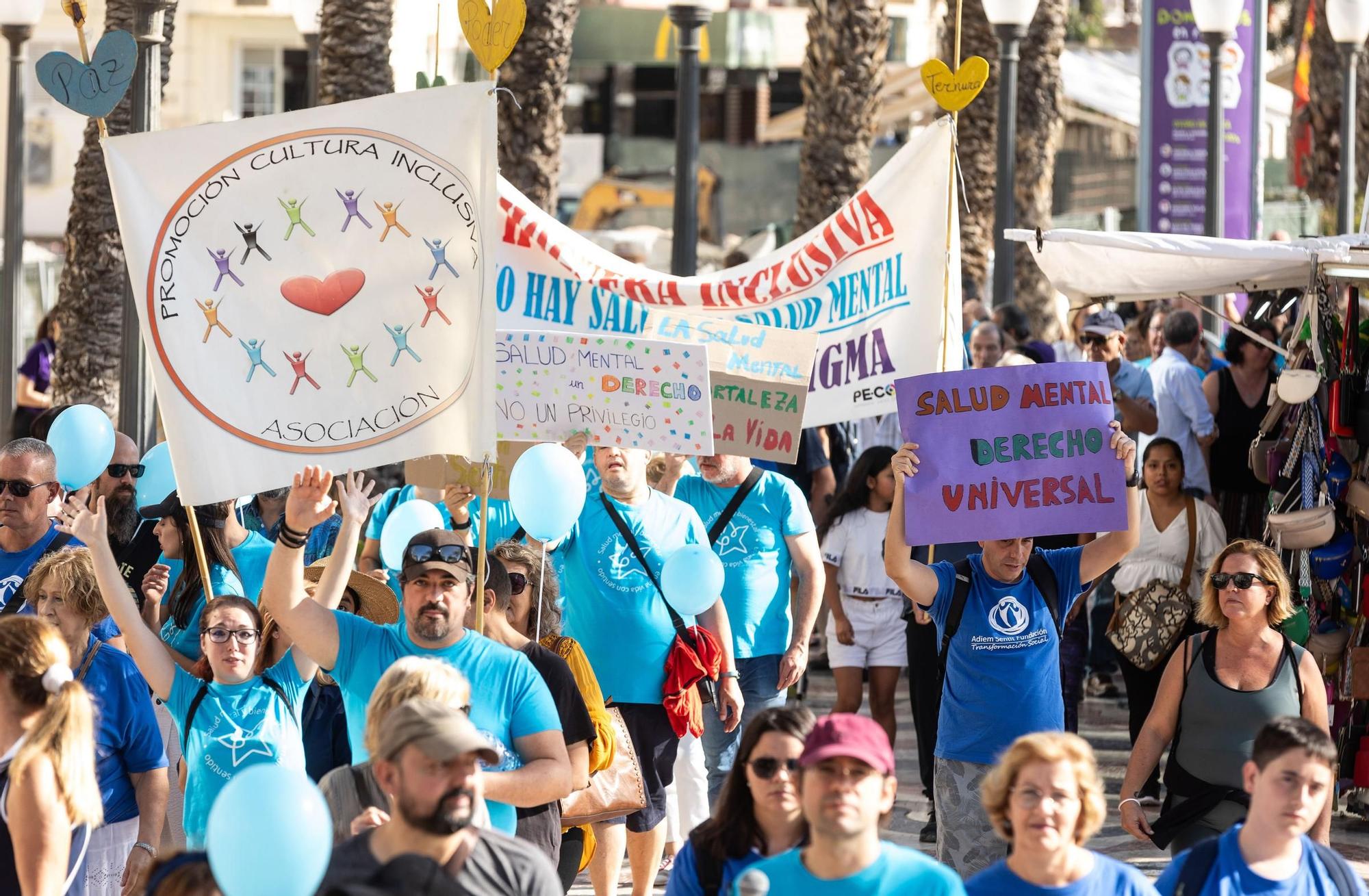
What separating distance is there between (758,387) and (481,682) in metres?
2.84

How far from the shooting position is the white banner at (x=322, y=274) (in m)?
6.52

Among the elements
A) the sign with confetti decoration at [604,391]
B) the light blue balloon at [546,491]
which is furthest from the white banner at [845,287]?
the light blue balloon at [546,491]

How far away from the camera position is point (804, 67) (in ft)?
60.1

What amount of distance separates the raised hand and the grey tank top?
283cm

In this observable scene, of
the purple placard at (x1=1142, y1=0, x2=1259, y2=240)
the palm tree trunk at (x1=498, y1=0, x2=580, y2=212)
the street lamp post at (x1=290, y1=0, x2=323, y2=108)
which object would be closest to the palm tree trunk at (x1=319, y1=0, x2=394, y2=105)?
the street lamp post at (x1=290, y1=0, x2=323, y2=108)

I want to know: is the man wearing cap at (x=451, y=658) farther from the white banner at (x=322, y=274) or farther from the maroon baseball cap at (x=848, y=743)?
the maroon baseball cap at (x=848, y=743)

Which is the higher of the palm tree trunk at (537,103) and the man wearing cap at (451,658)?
the palm tree trunk at (537,103)

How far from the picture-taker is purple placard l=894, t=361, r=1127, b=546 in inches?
269

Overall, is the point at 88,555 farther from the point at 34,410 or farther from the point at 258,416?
the point at 34,410

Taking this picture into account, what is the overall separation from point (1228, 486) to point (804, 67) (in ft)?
27.5

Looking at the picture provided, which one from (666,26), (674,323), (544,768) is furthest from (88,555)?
(666,26)

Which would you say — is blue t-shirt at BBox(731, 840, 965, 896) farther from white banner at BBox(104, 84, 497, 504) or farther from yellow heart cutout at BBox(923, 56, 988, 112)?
yellow heart cutout at BBox(923, 56, 988, 112)

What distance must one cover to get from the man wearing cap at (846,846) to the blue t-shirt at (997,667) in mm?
2183

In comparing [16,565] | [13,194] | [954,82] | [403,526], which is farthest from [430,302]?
[13,194]
